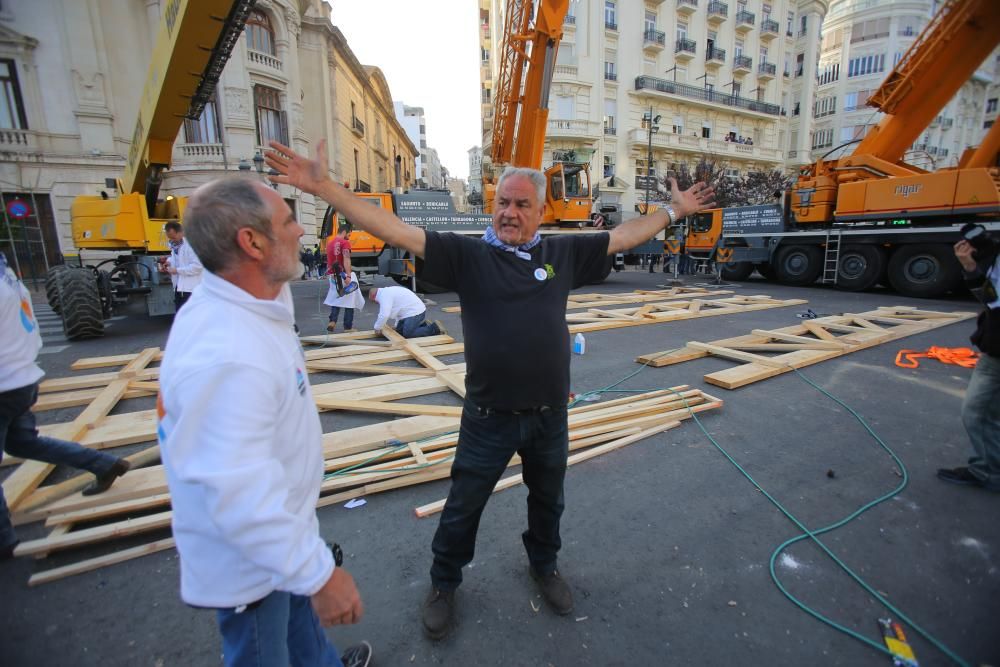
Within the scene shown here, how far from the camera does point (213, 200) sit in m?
1.17

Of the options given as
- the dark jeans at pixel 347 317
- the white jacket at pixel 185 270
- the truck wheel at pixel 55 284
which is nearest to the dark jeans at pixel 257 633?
the white jacket at pixel 185 270

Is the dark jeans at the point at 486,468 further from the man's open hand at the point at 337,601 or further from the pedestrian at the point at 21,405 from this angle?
the pedestrian at the point at 21,405

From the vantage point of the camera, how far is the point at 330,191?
6.24 ft

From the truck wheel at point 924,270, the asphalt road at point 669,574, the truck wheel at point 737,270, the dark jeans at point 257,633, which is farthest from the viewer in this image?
the truck wheel at point 737,270

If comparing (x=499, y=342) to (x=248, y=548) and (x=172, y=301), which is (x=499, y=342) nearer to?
(x=248, y=548)

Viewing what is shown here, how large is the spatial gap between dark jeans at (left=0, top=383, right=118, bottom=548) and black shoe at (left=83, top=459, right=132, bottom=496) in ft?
0.09

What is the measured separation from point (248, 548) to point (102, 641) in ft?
6.09

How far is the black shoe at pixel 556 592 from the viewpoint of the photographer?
222cm

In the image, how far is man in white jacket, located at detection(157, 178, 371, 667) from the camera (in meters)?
1.02

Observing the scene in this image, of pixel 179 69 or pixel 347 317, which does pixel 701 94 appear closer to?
pixel 347 317

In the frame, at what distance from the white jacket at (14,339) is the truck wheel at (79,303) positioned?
675 centimetres

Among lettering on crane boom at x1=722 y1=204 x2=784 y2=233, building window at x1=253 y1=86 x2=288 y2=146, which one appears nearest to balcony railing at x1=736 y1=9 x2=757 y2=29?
lettering on crane boom at x1=722 y1=204 x2=784 y2=233

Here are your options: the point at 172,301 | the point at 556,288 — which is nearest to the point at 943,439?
the point at 556,288

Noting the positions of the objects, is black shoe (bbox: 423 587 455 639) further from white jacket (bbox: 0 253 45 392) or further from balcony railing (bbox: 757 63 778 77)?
balcony railing (bbox: 757 63 778 77)
